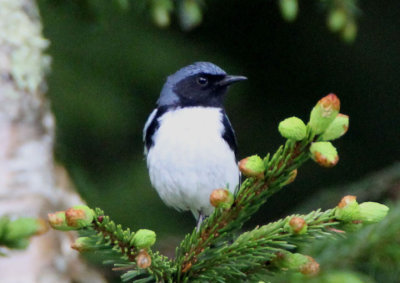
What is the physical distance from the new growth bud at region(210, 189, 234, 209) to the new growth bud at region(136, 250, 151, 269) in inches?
8.0

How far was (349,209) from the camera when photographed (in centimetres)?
153

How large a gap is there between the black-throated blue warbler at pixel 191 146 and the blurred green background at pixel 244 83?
0.98m

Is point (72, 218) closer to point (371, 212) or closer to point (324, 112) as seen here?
point (324, 112)

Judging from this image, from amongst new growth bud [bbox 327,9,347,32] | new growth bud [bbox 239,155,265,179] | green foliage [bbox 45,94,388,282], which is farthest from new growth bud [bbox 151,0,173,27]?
new growth bud [bbox 239,155,265,179]

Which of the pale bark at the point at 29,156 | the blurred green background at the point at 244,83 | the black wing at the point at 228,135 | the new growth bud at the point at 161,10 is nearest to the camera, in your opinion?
the pale bark at the point at 29,156

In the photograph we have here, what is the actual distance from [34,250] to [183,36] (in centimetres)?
291

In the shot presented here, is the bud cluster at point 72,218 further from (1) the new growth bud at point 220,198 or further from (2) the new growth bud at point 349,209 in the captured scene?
(2) the new growth bud at point 349,209

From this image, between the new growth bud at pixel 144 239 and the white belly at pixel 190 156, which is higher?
the white belly at pixel 190 156

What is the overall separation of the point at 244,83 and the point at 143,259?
391 cm

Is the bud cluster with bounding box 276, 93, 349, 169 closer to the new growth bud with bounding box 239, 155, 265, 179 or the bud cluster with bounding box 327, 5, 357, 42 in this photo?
the new growth bud with bounding box 239, 155, 265, 179

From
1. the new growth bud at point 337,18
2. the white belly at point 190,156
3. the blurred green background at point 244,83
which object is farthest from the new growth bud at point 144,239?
the blurred green background at point 244,83

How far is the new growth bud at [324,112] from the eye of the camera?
1381mm

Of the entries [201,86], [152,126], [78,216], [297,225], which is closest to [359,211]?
[297,225]

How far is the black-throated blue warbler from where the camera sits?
3264 mm
